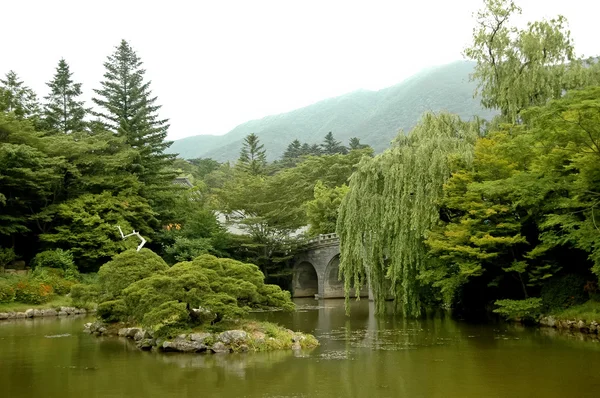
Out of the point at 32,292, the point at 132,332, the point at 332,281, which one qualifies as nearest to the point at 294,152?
the point at 332,281

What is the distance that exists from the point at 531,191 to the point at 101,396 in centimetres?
1083

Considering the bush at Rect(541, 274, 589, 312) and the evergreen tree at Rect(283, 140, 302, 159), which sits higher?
the evergreen tree at Rect(283, 140, 302, 159)

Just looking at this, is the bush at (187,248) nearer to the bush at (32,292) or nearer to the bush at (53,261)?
the bush at (53,261)

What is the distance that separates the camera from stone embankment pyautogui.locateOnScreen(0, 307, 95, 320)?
63.7 feet

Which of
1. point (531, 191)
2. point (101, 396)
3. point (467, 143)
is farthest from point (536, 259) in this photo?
point (101, 396)

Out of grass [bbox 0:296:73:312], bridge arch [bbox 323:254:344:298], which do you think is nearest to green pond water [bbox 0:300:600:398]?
grass [bbox 0:296:73:312]

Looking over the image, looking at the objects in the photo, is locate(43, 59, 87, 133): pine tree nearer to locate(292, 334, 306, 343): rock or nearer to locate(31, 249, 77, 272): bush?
locate(31, 249, 77, 272): bush

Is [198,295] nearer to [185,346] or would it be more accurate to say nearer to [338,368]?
[185,346]

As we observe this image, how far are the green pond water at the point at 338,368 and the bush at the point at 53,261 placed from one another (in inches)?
409

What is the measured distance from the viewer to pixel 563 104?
11562mm

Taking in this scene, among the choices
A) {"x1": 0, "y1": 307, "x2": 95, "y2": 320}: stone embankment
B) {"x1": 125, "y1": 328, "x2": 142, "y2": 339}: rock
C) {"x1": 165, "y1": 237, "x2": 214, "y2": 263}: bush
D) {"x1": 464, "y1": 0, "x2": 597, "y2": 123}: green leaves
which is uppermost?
{"x1": 464, "y1": 0, "x2": 597, "y2": 123}: green leaves

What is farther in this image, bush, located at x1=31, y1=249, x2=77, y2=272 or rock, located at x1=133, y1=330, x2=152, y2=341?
bush, located at x1=31, y1=249, x2=77, y2=272

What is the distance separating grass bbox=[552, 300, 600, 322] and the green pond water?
85cm

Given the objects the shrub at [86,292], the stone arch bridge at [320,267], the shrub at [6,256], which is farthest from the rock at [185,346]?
the stone arch bridge at [320,267]
